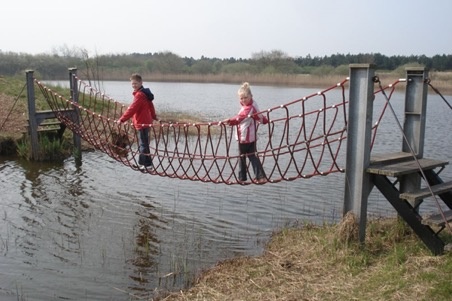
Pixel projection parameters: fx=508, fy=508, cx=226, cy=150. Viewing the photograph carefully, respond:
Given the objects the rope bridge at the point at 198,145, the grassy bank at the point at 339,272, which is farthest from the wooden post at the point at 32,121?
the grassy bank at the point at 339,272

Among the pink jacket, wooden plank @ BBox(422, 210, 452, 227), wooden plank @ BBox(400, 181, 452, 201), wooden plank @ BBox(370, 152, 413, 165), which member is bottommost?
wooden plank @ BBox(422, 210, 452, 227)

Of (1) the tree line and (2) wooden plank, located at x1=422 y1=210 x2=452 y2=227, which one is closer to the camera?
(2) wooden plank, located at x1=422 y1=210 x2=452 y2=227

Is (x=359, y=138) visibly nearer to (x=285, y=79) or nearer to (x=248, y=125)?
(x=248, y=125)

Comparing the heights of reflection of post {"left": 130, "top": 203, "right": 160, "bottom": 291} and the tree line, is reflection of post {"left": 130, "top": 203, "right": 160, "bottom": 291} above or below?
below

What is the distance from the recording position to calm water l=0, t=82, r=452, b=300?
5.91m

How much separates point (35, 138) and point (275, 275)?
29.4ft

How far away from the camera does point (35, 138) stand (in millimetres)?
12406

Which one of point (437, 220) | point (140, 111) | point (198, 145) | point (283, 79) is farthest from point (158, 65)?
point (437, 220)

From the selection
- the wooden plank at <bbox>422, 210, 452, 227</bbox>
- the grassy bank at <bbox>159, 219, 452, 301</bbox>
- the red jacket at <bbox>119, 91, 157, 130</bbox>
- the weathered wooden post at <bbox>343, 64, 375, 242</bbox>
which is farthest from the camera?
the red jacket at <bbox>119, 91, 157, 130</bbox>

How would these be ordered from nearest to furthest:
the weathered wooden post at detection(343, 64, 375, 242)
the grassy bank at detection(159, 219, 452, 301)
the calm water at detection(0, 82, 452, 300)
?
the grassy bank at detection(159, 219, 452, 301), the weathered wooden post at detection(343, 64, 375, 242), the calm water at detection(0, 82, 452, 300)

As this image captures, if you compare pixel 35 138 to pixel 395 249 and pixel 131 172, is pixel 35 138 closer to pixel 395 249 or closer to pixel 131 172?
pixel 131 172

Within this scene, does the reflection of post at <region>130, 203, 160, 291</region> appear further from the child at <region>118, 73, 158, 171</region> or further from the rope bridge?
the child at <region>118, 73, 158, 171</region>

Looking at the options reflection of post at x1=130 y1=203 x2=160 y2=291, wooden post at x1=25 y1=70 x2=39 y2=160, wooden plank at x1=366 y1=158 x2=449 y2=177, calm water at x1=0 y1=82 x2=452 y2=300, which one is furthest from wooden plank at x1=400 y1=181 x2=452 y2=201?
wooden post at x1=25 y1=70 x2=39 y2=160

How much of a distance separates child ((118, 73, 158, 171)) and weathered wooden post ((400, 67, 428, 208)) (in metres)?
4.47
